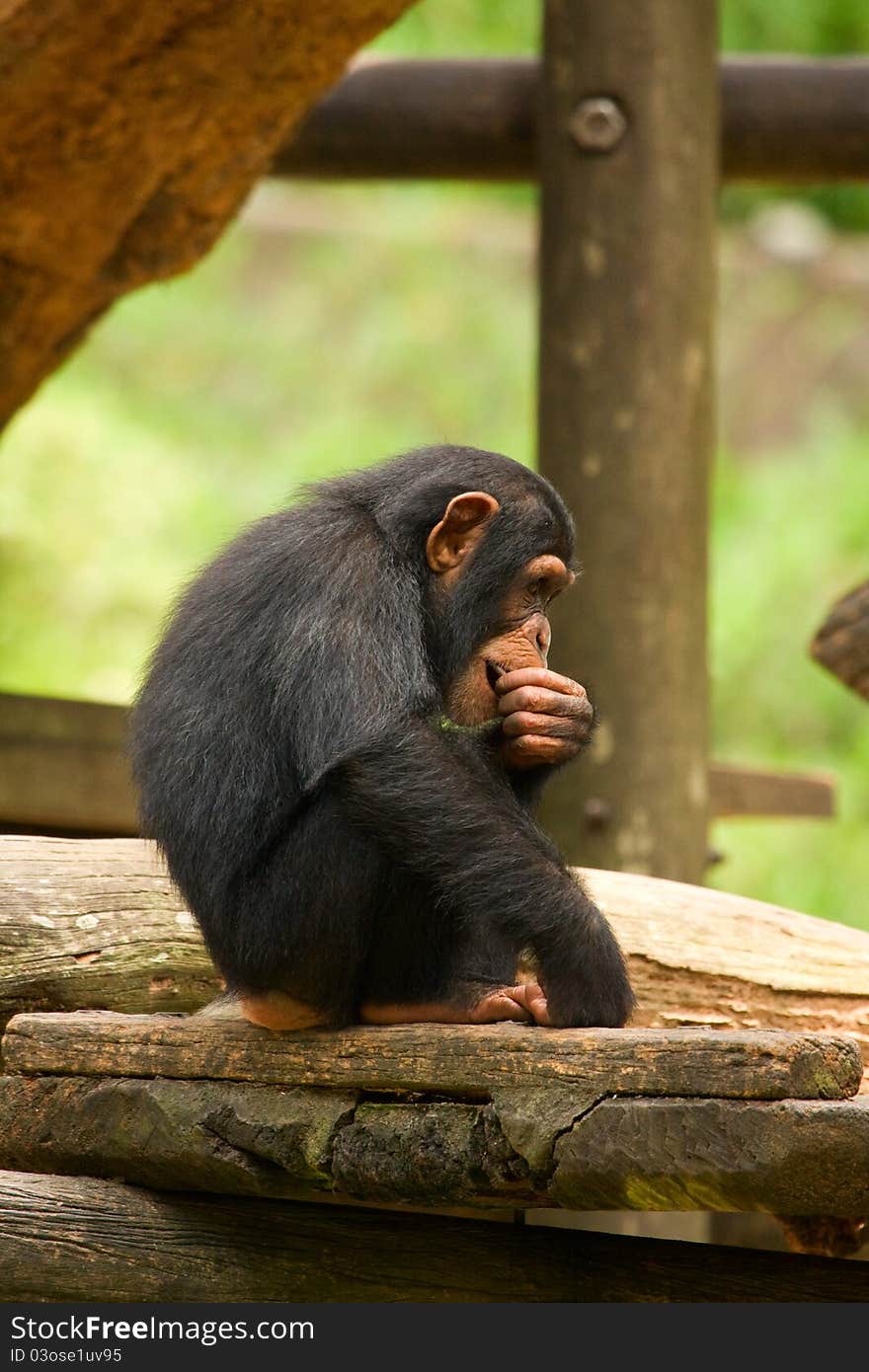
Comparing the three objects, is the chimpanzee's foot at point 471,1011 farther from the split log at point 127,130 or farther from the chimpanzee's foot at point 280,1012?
the split log at point 127,130

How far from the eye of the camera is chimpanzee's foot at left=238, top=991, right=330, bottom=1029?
316 cm

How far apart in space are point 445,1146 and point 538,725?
0.89 metres

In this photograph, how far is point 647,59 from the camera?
593cm

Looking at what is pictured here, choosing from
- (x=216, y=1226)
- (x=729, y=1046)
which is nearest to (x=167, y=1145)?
(x=216, y=1226)

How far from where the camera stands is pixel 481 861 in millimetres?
3053

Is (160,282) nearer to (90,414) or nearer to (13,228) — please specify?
(13,228)

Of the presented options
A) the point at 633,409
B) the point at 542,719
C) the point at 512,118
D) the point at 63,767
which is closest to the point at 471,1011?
the point at 542,719

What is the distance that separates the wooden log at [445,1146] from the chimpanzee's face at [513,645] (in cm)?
89

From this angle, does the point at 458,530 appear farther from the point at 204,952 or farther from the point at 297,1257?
the point at 297,1257

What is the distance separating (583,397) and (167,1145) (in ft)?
11.8

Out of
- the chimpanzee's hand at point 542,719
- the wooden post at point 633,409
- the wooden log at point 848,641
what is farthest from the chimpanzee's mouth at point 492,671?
the wooden post at point 633,409

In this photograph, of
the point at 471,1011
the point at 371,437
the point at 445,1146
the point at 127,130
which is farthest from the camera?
the point at 371,437

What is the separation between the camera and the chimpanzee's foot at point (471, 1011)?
3.25m

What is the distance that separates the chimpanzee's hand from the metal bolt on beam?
3.19 m
